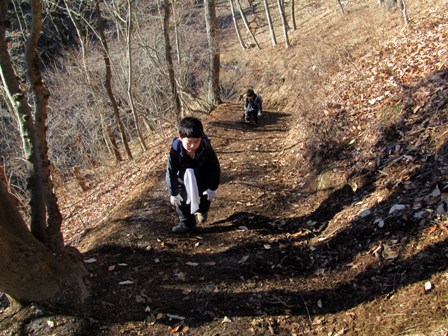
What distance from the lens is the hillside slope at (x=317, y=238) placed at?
336cm

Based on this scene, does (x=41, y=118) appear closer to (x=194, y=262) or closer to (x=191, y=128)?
(x=191, y=128)

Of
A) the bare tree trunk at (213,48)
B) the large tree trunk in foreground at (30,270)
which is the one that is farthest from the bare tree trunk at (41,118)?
the bare tree trunk at (213,48)

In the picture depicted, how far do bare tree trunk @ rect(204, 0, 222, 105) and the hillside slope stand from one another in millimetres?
7135

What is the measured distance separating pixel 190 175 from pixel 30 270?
2.09 meters

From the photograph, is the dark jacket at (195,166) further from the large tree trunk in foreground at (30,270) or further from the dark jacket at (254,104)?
the dark jacket at (254,104)

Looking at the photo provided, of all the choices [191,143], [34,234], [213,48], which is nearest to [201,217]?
[191,143]

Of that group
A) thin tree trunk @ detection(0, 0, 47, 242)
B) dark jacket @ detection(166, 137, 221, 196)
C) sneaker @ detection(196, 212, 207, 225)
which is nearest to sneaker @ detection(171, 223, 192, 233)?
sneaker @ detection(196, 212, 207, 225)

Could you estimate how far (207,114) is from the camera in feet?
48.1

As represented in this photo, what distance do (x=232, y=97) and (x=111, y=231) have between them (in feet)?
58.6

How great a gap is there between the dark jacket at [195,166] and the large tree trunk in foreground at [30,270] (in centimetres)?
165

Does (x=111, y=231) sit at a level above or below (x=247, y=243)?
above

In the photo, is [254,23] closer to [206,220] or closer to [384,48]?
[384,48]

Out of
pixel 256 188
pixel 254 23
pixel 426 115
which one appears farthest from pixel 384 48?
pixel 254 23

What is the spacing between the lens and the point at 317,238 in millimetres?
4828
